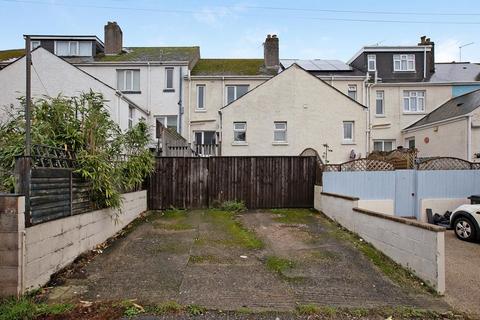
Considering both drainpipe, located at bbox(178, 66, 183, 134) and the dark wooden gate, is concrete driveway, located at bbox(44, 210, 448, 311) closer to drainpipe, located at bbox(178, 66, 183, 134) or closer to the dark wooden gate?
the dark wooden gate

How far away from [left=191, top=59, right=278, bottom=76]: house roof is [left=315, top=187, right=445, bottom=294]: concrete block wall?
1383 cm

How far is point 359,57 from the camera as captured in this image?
2303cm

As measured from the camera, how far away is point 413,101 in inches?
826

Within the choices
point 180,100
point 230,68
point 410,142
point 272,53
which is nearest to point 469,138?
point 410,142

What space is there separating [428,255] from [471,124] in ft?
44.2

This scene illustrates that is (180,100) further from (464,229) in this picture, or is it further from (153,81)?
(464,229)

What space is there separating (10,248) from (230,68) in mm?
18744

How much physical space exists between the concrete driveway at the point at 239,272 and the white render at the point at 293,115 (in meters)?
9.56

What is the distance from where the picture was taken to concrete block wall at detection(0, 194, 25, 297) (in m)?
4.10

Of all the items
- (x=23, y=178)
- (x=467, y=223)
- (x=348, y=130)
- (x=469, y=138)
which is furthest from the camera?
(x=348, y=130)

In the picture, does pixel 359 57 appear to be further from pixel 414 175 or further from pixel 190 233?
pixel 190 233

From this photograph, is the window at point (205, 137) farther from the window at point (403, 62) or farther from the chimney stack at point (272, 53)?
the window at point (403, 62)

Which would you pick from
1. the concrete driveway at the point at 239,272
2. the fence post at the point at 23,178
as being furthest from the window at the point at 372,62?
the fence post at the point at 23,178

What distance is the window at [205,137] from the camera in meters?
19.8
